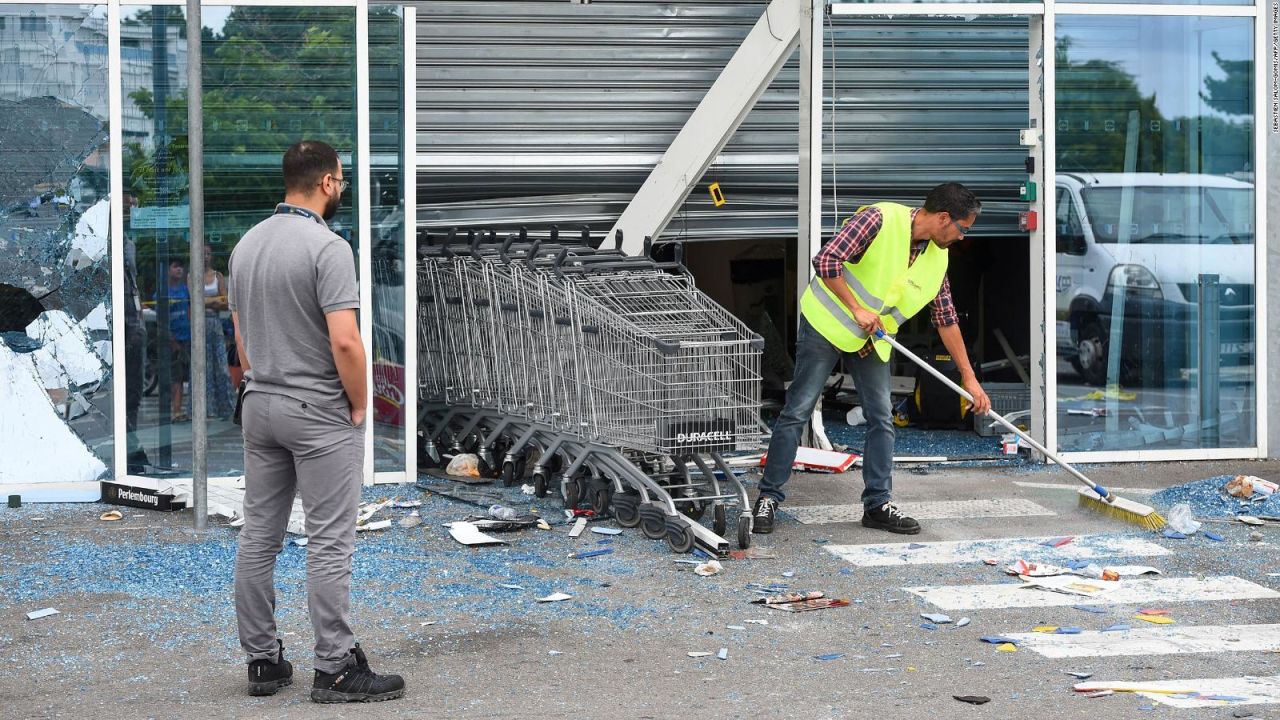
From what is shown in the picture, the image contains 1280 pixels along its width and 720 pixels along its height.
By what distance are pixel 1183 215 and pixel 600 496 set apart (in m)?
4.64

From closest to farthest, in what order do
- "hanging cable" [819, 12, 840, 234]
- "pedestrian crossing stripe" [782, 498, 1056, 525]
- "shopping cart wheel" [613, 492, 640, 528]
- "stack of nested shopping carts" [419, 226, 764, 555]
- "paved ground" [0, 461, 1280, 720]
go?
1. "paved ground" [0, 461, 1280, 720]
2. "stack of nested shopping carts" [419, 226, 764, 555]
3. "shopping cart wheel" [613, 492, 640, 528]
4. "pedestrian crossing stripe" [782, 498, 1056, 525]
5. "hanging cable" [819, 12, 840, 234]

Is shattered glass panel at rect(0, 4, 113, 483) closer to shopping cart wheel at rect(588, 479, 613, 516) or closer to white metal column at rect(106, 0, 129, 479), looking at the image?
white metal column at rect(106, 0, 129, 479)

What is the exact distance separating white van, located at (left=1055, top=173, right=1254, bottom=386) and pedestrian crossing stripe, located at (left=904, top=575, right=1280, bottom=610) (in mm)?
3596

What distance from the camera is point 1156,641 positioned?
246 inches

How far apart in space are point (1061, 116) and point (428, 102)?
169 inches

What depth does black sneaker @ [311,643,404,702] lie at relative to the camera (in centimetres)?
543

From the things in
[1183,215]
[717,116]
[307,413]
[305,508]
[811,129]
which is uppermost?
[717,116]

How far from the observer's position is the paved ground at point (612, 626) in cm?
550

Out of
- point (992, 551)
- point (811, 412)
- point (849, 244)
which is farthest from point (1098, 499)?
point (849, 244)

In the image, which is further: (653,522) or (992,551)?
(653,522)

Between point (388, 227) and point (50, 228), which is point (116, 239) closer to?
point (50, 228)

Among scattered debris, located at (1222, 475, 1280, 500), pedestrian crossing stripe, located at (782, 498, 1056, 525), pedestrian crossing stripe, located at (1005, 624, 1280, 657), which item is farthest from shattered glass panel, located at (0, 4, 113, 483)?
scattered debris, located at (1222, 475, 1280, 500)

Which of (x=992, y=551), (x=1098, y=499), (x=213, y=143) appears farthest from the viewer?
(x=213, y=143)

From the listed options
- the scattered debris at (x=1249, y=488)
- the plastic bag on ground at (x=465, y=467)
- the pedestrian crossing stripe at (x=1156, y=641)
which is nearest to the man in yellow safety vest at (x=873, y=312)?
the scattered debris at (x=1249, y=488)
